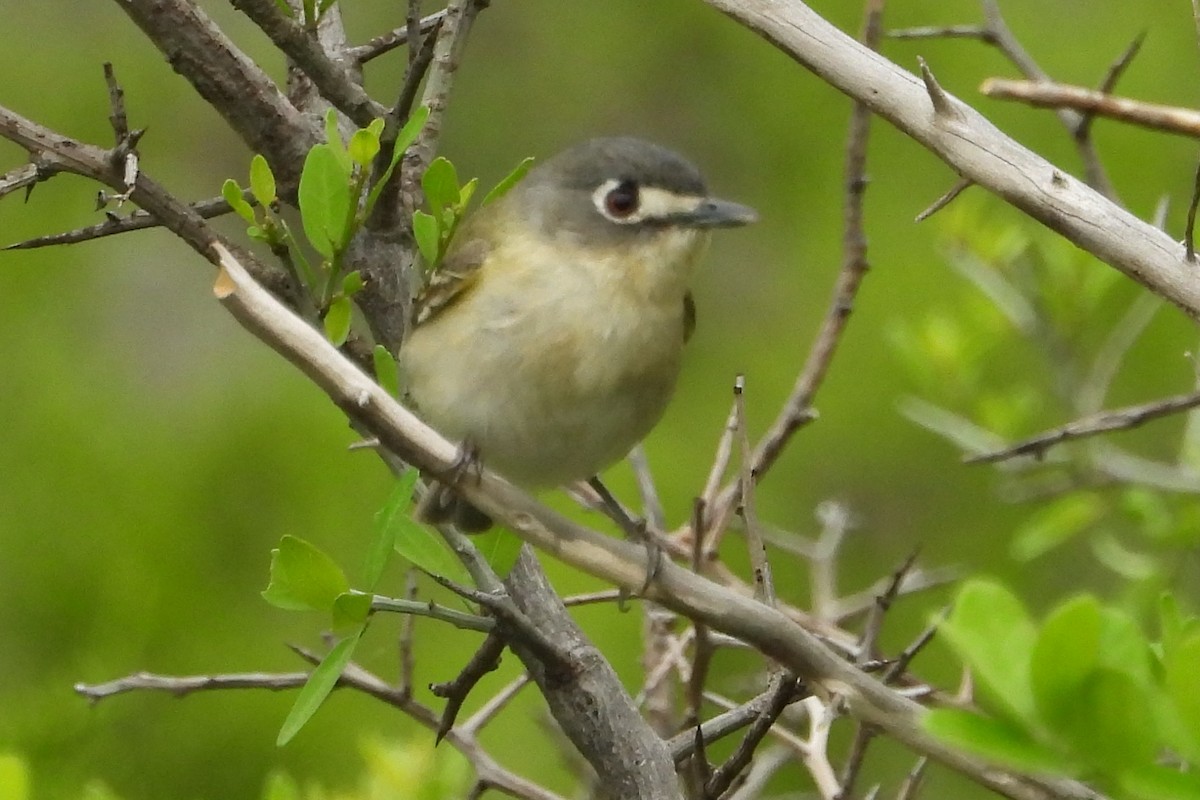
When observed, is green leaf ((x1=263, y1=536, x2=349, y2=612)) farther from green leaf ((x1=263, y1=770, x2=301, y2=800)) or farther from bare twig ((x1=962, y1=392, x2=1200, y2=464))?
bare twig ((x1=962, y1=392, x2=1200, y2=464))

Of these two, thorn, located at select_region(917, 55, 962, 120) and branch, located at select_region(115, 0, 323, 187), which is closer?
thorn, located at select_region(917, 55, 962, 120)

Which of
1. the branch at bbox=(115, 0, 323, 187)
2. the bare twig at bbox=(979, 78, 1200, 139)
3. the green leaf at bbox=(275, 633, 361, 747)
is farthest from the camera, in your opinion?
the branch at bbox=(115, 0, 323, 187)

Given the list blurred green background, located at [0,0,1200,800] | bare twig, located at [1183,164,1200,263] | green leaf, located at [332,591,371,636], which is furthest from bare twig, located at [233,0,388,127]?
blurred green background, located at [0,0,1200,800]

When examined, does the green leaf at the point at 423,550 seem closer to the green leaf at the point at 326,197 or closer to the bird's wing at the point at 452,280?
the green leaf at the point at 326,197

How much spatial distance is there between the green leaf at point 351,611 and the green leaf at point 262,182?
0.58 metres

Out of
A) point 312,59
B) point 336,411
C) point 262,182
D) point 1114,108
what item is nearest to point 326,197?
point 262,182

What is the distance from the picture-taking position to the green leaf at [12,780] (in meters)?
1.69

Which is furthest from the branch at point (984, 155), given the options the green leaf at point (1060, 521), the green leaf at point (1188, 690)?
the green leaf at point (1060, 521)

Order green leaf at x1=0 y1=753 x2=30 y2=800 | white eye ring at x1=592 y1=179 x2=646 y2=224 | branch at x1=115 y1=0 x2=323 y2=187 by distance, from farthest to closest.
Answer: white eye ring at x1=592 y1=179 x2=646 y2=224
branch at x1=115 y1=0 x2=323 y2=187
green leaf at x1=0 y1=753 x2=30 y2=800

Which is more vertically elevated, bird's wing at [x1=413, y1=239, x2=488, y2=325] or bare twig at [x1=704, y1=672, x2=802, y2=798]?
bird's wing at [x1=413, y1=239, x2=488, y2=325]

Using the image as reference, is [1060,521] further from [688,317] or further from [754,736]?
[754,736]

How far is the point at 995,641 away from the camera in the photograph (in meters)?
1.00

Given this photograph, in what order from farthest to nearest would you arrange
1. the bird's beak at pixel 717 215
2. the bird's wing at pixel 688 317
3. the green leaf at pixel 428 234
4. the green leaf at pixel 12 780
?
1. the bird's wing at pixel 688 317
2. the bird's beak at pixel 717 215
3. the green leaf at pixel 428 234
4. the green leaf at pixel 12 780

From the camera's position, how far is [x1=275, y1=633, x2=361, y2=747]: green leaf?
61.8 inches
